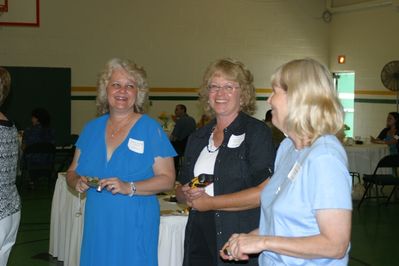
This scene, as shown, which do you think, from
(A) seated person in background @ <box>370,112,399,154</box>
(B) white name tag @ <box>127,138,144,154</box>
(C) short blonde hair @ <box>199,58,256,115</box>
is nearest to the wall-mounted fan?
(A) seated person in background @ <box>370,112,399,154</box>

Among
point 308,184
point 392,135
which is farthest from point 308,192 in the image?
point 392,135

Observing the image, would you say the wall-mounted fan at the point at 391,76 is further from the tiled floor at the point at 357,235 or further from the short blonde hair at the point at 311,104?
the short blonde hair at the point at 311,104

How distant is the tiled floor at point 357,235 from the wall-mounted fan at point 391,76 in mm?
3843

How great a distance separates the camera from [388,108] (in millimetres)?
12062

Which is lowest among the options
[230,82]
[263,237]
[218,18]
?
[263,237]

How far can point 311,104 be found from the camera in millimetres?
1698

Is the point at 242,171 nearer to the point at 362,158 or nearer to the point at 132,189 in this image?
the point at 132,189

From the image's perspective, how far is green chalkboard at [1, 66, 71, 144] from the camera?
11.7 metres

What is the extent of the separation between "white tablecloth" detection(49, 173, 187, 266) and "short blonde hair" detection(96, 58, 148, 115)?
88 cm

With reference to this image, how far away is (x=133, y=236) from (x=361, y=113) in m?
11.1

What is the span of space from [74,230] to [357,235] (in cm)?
340

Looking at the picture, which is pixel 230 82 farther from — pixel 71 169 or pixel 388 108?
pixel 388 108

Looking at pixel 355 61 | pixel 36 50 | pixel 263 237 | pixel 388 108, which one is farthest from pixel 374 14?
pixel 263 237

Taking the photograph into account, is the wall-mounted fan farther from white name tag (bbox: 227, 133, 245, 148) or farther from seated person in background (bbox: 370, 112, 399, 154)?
white name tag (bbox: 227, 133, 245, 148)
